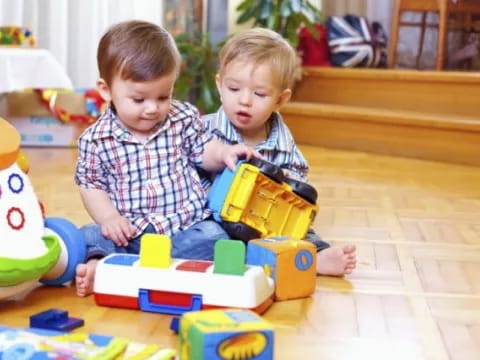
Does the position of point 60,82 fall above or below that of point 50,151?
above

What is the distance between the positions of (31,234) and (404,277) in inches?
26.3

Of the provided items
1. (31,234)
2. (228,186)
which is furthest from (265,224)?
(31,234)

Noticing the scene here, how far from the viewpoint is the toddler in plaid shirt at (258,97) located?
161cm

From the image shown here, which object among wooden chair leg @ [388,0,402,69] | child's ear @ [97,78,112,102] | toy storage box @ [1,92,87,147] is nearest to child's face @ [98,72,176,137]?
child's ear @ [97,78,112,102]

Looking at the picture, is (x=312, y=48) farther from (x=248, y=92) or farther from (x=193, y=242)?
(x=193, y=242)

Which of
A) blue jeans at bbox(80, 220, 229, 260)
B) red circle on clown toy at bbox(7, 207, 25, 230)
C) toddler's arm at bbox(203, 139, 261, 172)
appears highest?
toddler's arm at bbox(203, 139, 261, 172)

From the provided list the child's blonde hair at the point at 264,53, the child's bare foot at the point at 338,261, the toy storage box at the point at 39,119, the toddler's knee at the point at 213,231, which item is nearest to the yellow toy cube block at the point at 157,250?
the toddler's knee at the point at 213,231

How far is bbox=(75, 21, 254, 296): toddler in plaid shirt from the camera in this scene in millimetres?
1438

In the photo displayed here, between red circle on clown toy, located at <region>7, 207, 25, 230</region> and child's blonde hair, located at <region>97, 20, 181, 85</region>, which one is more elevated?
child's blonde hair, located at <region>97, 20, 181, 85</region>

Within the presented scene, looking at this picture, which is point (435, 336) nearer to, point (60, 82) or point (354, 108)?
point (60, 82)

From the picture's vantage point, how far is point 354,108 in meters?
3.79

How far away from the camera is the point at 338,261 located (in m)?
1.48

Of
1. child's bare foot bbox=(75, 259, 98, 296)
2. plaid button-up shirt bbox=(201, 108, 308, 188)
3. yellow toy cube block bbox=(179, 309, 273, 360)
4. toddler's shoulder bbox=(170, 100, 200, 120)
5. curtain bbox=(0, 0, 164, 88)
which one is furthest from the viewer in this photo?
curtain bbox=(0, 0, 164, 88)

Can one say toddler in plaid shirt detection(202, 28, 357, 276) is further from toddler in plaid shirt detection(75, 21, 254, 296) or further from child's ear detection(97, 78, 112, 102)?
child's ear detection(97, 78, 112, 102)
